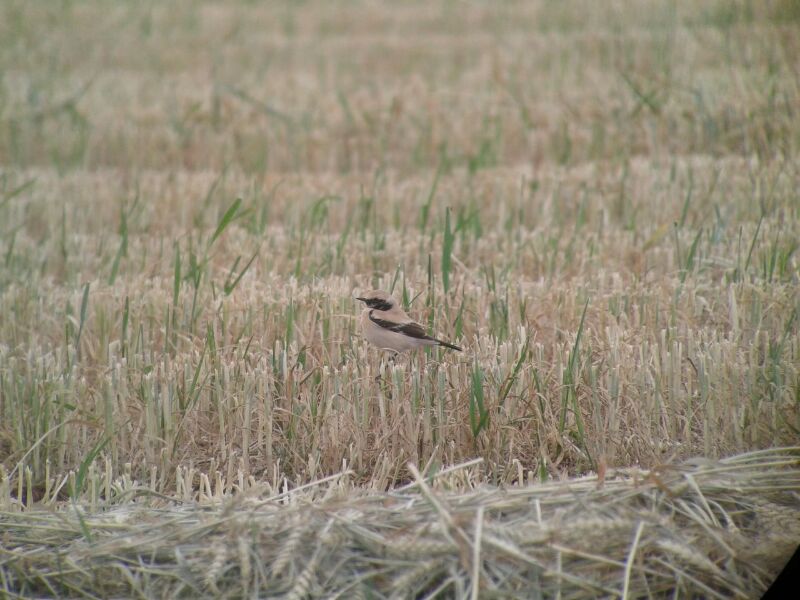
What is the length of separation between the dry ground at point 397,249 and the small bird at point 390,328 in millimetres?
142

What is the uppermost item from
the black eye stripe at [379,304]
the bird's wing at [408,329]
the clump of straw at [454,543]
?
the black eye stripe at [379,304]

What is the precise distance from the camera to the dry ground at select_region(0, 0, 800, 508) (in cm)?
451

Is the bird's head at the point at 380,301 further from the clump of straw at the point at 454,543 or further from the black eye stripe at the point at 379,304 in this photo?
the clump of straw at the point at 454,543

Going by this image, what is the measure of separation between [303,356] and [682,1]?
6.99 meters

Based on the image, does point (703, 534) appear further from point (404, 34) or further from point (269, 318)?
point (404, 34)

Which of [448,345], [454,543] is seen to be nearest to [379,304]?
[448,345]

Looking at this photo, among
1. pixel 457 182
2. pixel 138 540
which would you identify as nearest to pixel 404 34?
pixel 457 182

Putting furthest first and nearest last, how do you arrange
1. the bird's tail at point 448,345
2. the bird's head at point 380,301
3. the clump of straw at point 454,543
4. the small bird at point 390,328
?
the bird's head at point 380,301 → the small bird at point 390,328 → the bird's tail at point 448,345 → the clump of straw at point 454,543

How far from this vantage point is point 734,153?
802cm

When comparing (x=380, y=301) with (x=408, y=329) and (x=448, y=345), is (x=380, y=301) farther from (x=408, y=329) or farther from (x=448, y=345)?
(x=448, y=345)

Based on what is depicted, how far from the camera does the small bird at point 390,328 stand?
4594mm

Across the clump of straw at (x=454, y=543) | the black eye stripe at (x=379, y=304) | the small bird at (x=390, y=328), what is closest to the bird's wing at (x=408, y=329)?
the small bird at (x=390, y=328)

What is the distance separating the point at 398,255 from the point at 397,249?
0.05 metres

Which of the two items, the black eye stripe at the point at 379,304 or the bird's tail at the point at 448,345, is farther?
the black eye stripe at the point at 379,304
